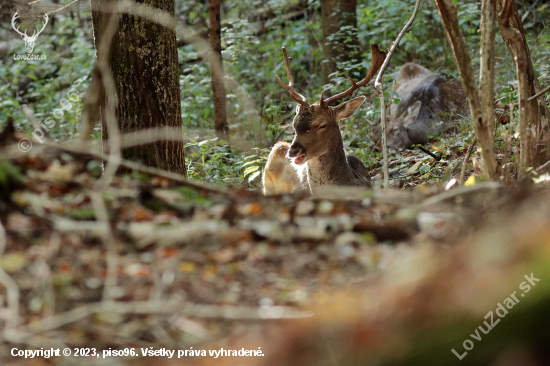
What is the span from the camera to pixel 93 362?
2320mm

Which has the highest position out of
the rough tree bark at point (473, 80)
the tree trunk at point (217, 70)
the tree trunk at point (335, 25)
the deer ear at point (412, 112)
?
the tree trunk at point (335, 25)

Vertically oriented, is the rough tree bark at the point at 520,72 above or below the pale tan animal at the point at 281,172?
below

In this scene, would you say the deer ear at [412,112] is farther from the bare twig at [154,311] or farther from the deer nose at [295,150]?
the bare twig at [154,311]

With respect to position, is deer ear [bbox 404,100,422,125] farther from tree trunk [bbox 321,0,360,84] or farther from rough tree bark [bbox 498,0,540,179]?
rough tree bark [bbox 498,0,540,179]

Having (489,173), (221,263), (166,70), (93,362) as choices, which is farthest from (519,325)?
(166,70)

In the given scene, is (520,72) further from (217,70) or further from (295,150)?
(217,70)

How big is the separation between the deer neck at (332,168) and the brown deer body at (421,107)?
2789mm

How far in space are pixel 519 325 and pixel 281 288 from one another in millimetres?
991

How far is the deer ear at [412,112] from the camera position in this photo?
32.3 ft

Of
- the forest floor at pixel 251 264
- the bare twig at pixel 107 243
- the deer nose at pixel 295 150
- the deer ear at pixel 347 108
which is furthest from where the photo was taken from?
the deer ear at pixel 347 108

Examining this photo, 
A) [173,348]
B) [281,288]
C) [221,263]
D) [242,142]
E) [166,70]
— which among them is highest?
[242,142]

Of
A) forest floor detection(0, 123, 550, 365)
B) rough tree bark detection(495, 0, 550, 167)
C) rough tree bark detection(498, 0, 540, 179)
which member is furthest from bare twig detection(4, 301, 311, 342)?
rough tree bark detection(495, 0, 550, 167)

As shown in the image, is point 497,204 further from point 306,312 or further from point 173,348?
point 173,348

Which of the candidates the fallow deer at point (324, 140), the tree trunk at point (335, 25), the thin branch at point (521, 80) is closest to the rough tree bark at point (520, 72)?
the thin branch at point (521, 80)
